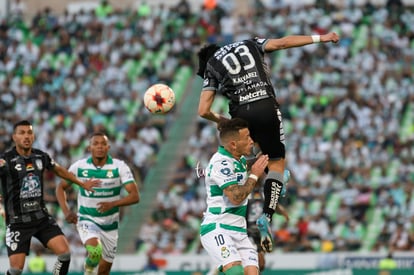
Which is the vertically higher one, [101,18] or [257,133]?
[101,18]

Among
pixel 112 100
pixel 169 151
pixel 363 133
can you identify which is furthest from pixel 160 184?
pixel 363 133

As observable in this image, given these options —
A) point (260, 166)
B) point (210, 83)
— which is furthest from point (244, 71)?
point (260, 166)

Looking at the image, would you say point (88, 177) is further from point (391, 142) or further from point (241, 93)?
point (391, 142)

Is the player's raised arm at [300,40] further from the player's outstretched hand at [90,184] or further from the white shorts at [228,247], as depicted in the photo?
the player's outstretched hand at [90,184]

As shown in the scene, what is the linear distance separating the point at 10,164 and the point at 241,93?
3719 millimetres

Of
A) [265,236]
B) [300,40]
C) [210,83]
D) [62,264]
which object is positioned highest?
[300,40]

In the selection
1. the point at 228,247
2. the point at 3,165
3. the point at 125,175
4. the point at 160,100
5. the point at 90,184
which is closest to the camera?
the point at 228,247

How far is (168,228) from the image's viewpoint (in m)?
26.3

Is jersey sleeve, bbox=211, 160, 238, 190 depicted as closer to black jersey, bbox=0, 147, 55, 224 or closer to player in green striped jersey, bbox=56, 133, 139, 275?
black jersey, bbox=0, 147, 55, 224

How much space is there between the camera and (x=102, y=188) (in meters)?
16.4

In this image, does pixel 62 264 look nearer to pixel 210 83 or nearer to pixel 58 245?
pixel 58 245

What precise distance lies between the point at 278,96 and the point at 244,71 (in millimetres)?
15657

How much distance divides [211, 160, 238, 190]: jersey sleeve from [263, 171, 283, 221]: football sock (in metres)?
0.93

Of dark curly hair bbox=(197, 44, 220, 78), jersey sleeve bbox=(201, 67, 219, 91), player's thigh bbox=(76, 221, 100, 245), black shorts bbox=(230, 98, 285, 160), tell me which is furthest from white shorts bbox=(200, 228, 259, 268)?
player's thigh bbox=(76, 221, 100, 245)
